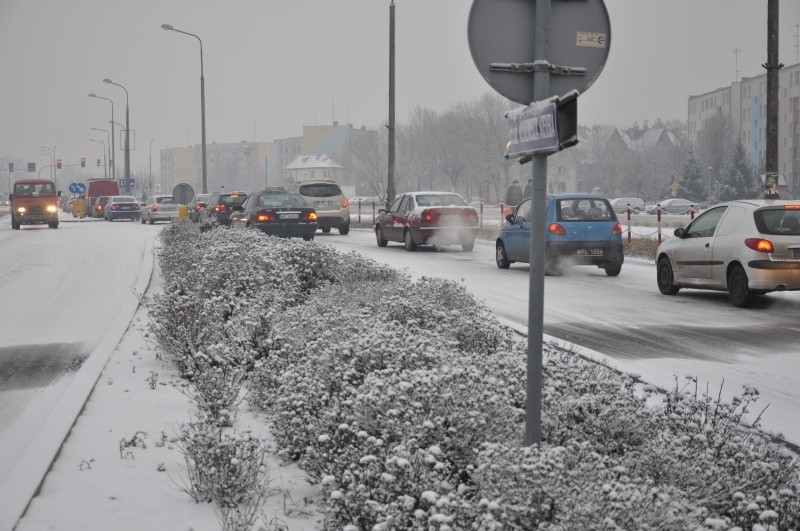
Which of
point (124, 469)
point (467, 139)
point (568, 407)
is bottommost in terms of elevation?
point (124, 469)

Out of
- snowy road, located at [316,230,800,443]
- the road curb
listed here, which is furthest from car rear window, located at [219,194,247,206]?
the road curb

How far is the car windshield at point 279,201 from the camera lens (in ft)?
96.5

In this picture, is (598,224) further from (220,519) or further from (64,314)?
(220,519)

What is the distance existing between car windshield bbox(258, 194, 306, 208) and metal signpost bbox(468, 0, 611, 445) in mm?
25166

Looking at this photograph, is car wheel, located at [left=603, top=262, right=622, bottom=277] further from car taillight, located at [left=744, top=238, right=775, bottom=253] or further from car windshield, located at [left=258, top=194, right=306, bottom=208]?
car windshield, located at [left=258, top=194, right=306, bottom=208]

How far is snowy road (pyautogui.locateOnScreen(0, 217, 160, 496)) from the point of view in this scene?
736 centimetres

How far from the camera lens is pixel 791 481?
4.42 m

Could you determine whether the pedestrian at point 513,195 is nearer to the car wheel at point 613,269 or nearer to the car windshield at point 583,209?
the car windshield at point 583,209

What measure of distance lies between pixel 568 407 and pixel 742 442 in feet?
2.98

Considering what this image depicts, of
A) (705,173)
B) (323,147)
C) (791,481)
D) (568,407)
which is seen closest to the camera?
(791,481)

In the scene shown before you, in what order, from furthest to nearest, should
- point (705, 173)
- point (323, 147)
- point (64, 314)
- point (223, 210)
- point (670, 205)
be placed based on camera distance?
point (323, 147), point (705, 173), point (670, 205), point (223, 210), point (64, 314)

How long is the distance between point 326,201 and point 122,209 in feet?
91.1

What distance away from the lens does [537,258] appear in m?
4.30

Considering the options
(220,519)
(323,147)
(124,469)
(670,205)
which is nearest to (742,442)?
(220,519)
